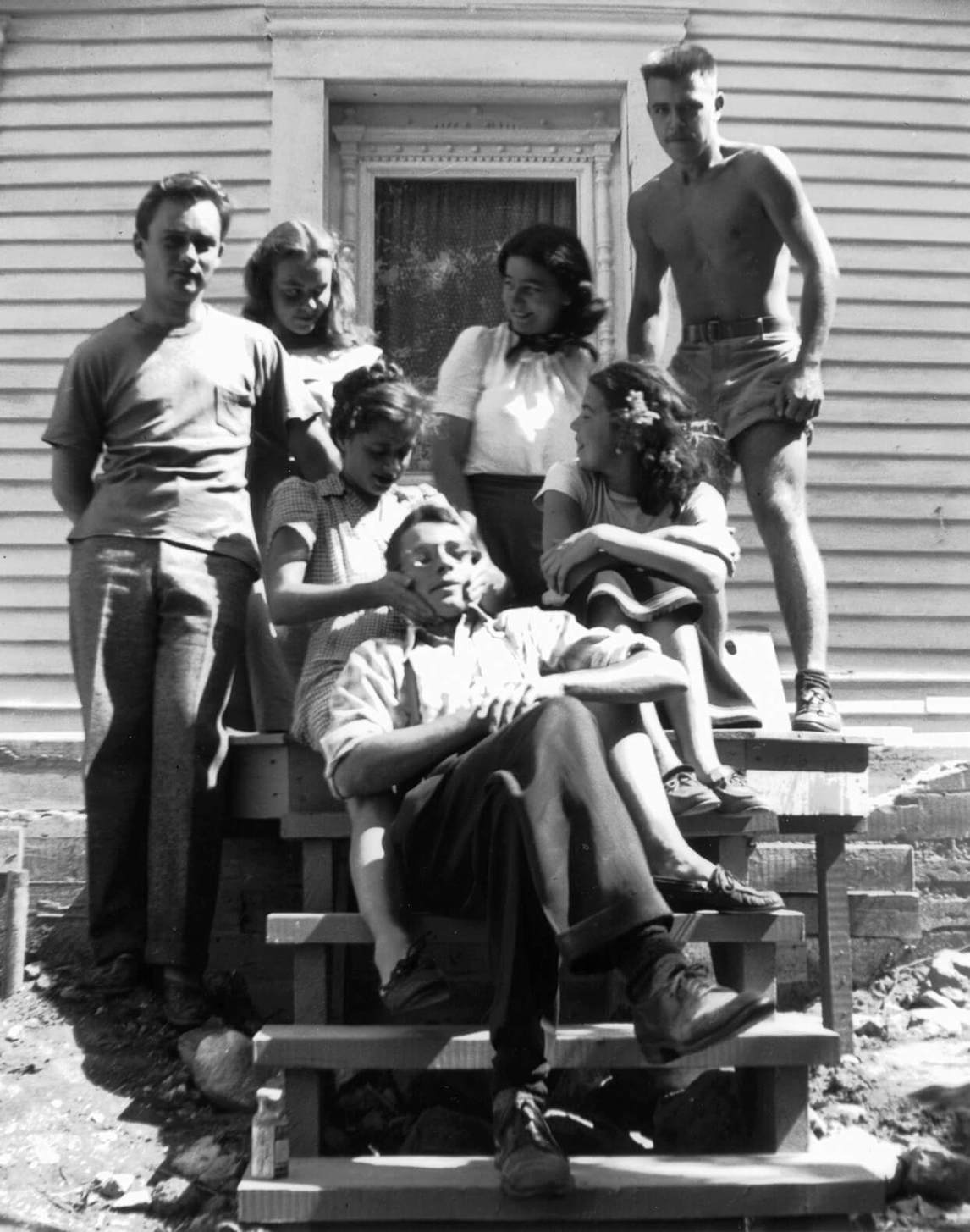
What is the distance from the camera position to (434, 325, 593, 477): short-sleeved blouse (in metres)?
4.50

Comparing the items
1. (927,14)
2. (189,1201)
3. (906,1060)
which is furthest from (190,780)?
(927,14)

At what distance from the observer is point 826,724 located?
13.6 feet

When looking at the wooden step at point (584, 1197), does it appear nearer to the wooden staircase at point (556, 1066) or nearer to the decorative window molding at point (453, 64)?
the wooden staircase at point (556, 1066)

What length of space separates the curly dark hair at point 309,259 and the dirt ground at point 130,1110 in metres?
1.88

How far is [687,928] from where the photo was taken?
3.29 metres

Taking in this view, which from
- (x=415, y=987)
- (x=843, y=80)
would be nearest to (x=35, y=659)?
(x=415, y=987)

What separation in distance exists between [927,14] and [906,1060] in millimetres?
4496

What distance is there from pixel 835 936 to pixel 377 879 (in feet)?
4.61

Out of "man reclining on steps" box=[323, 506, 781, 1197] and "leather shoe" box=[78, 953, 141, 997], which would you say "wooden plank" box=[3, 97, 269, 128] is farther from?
"leather shoe" box=[78, 953, 141, 997]

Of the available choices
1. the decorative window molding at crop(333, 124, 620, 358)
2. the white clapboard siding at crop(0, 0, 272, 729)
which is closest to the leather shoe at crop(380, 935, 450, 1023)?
the white clapboard siding at crop(0, 0, 272, 729)

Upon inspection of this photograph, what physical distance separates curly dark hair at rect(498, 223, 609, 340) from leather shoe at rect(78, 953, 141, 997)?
2.05 m

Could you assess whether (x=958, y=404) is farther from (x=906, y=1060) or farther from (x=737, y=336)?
(x=906, y=1060)

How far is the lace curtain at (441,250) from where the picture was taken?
6.49 meters

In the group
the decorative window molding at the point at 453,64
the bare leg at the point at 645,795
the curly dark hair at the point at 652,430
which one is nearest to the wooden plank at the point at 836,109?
the decorative window molding at the point at 453,64
